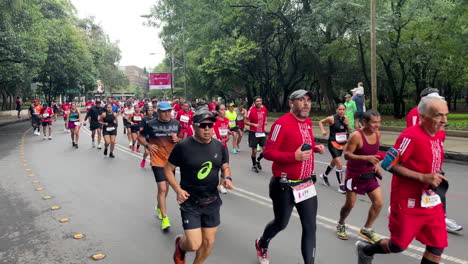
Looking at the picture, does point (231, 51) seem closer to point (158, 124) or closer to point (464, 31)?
point (464, 31)

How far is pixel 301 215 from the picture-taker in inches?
150

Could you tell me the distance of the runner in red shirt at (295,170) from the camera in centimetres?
375

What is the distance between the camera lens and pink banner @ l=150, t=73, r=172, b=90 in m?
51.9

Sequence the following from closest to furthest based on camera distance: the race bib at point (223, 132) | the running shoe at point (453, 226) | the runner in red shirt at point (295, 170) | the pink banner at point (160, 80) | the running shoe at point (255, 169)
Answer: the runner in red shirt at point (295, 170) < the running shoe at point (453, 226) < the race bib at point (223, 132) < the running shoe at point (255, 169) < the pink banner at point (160, 80)

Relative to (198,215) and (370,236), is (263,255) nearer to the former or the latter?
(198,215)

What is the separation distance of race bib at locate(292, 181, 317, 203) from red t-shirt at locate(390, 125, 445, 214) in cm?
85

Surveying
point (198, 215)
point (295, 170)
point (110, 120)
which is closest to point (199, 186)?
point (198, 215)

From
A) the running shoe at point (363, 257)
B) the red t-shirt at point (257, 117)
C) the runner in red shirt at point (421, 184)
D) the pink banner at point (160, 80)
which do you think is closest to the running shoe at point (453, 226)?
the running shoe at point (363, 257)

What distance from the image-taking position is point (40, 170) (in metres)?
10.1

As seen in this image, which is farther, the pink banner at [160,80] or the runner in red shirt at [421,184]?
the pink banner at [160,80]

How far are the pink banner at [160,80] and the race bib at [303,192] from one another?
4967 cm

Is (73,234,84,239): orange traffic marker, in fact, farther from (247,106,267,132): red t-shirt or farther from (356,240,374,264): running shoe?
(247,106,267,132): red t-shirt

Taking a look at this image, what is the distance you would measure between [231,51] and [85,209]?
2114 cm

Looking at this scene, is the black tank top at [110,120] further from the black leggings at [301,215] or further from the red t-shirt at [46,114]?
the black leggings at [301,215]
